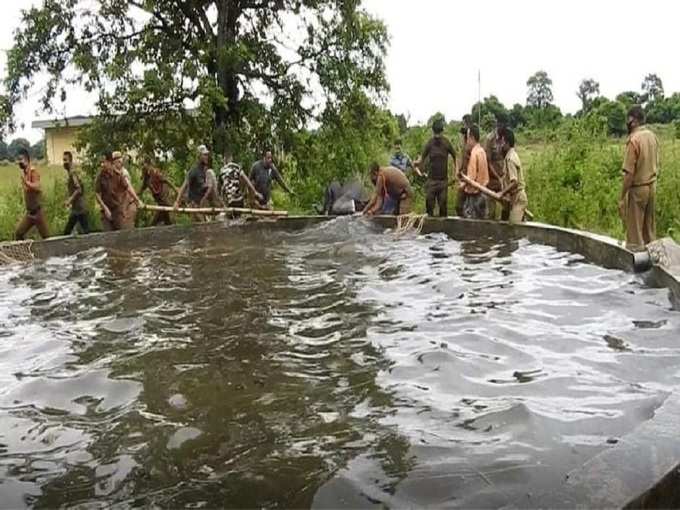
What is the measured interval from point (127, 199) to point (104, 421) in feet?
27.6

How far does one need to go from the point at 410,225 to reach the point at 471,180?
1171 mm

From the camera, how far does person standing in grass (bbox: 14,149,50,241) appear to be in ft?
36.2

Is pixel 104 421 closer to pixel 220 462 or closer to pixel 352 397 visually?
pixel 220 462

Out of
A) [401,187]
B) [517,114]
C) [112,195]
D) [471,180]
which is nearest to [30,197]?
[112,195]

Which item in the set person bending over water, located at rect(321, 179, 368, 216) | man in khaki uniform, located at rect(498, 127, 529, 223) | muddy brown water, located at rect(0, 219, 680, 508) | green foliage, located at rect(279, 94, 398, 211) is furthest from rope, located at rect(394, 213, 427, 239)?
green foliage, located at rect(279, 94, 398, 211)

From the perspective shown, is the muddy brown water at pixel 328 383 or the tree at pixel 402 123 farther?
the tree at pixel 402 123

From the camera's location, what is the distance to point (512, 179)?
975cm

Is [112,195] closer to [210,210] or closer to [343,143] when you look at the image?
[210,210]

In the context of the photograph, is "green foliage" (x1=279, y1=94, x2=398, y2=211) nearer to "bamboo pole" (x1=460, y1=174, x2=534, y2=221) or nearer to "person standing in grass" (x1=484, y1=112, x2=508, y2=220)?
"person standing in grass" (x1=484, y1=112, x2=508, y2=220)

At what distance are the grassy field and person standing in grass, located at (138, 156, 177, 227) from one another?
46.8 inches

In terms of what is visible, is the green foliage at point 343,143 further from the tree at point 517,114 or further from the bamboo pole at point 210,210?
the tree at point 517,114

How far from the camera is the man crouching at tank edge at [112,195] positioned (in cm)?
1162

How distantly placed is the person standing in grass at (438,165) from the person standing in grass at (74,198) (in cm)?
572

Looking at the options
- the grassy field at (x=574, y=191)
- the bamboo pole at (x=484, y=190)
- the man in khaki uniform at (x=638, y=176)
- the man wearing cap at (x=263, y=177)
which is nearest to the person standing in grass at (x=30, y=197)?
the grassy field at (x=574, y=191)
